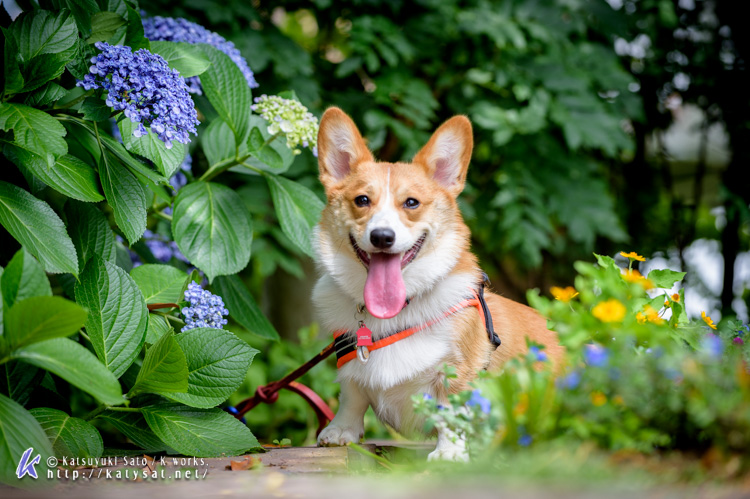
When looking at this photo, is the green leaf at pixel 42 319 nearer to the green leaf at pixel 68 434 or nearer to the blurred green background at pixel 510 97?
the green leaf at pixel 68 434

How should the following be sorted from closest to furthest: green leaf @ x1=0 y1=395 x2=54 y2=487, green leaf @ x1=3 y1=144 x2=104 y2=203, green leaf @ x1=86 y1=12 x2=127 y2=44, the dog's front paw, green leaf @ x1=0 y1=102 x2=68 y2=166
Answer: green leaf @ x1=0 y1=395 x2=54 y2=487
green leaf @ x1=0 y1=102 x2=68 y2=166
green leaf @ x1=3 y1=144 x2=104 y2=203
green leaf @ x1=86 y1=12 x2=127 y2=44
the dog's front paw

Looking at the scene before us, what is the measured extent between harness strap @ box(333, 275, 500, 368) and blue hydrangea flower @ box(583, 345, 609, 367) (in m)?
0.95

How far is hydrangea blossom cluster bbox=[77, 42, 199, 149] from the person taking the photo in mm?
2062

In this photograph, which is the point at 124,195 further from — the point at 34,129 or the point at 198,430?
the point at 198,430

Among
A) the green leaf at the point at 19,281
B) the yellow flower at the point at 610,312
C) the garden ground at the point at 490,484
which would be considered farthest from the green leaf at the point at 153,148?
the yellow flower at the point at 610,312

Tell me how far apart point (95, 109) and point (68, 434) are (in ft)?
3.41

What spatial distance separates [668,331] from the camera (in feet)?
6.37

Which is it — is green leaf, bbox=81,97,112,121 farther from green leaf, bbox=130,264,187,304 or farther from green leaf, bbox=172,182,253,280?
green leaf, bbox=130,264,187,304

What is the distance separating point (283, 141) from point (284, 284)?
2375mm

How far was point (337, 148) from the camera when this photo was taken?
275 cm

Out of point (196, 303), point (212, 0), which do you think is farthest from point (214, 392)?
point (212, 0)

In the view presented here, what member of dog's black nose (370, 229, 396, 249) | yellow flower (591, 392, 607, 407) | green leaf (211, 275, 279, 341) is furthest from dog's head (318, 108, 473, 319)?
yellow flower (591, 392, 607, 407)

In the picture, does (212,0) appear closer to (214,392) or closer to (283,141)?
(283,141)

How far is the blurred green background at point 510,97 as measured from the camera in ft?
12.9
